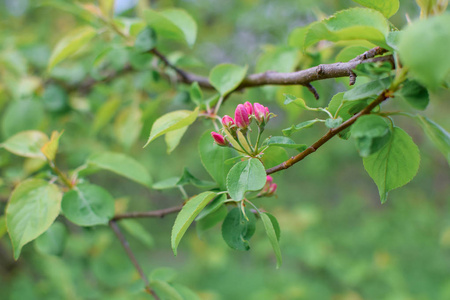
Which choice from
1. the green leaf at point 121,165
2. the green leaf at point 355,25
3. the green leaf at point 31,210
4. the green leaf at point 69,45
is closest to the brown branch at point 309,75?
the green leaf at point 355,25

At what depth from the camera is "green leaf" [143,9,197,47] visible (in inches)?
29.7

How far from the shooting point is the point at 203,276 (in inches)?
118

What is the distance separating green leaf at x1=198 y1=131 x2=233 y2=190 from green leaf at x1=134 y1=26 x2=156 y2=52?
327 mm

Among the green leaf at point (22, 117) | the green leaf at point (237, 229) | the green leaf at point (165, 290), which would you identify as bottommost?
the green leaf at point (22, 117)

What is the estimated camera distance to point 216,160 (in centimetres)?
55

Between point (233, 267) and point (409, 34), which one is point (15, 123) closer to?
point (409, 34)

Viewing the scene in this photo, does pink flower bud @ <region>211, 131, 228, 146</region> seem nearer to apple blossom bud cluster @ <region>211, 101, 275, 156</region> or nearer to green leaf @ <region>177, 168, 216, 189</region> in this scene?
apple blossom bud cluster @ <region>211, 101, 275, 156</region>

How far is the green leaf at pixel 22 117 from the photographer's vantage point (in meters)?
1.06

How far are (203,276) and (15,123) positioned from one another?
7.44 feet

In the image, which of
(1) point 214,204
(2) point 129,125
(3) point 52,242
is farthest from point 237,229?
(2) point 129,125

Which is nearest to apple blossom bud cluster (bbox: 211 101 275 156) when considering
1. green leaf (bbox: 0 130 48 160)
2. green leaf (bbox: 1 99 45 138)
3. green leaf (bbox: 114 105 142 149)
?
green leaf (bbox: 0 130 48 160)

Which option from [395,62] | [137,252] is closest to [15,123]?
[395,62]

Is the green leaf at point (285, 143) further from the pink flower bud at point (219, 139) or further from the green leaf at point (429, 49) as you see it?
the green leaf at point (429, 49)

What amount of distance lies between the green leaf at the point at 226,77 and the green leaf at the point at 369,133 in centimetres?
33
